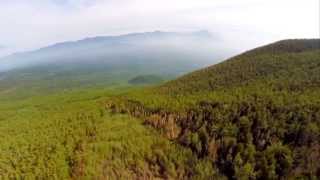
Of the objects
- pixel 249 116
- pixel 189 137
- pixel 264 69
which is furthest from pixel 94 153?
pixel 264 69

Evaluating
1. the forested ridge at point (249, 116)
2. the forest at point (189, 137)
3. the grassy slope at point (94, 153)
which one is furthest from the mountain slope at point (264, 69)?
the grassy slope at point (94, 153)

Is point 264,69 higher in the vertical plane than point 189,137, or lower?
higher

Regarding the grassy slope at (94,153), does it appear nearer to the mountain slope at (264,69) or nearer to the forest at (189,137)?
the forest at (189,137)

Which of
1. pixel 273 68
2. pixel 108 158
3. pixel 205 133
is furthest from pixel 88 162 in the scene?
pixel 273 68

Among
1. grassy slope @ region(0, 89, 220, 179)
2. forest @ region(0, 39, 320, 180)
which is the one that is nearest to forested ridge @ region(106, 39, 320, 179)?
forest @ region(0, 39, 320, 180)

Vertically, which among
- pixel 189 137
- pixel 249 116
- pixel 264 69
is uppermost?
pixel 264 69

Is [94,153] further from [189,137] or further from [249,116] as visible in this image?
[249,116]

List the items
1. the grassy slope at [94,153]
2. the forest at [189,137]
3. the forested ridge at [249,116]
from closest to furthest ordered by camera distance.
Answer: the forested ridge at [249,116] < the forest at [189,137] < the grassy slope at [94,153]

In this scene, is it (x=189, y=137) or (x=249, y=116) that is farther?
(x=189, y=137)
